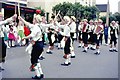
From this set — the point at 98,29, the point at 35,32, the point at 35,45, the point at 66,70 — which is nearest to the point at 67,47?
the point at 66,70

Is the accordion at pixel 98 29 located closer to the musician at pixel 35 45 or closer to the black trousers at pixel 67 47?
the black trousers at pixel 67 47

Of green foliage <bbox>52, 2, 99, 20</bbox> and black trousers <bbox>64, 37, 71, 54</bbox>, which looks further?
green foliage <bbox>52, 2, 99, 20</bbox>

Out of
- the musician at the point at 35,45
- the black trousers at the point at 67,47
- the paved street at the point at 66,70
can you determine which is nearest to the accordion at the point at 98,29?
the paved street at the point at 66,70

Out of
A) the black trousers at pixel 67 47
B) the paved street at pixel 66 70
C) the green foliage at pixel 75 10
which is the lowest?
the paved street at pixel 66 70

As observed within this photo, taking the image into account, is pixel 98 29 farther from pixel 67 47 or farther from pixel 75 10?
pixel 75 10

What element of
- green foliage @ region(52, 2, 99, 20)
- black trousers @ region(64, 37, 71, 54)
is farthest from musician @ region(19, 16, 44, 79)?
green foliage @ region(52, 2, 99, 20)

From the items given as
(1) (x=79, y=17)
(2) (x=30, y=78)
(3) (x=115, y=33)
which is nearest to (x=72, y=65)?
(2) (x=30, y=78)

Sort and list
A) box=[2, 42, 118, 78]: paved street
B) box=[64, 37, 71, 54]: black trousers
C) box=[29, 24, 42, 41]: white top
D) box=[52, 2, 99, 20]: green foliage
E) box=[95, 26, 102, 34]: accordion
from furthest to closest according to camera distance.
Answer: box=[52, 2, 99, 20]: green foliage, box=[95, 26, 102, 34]: accordion, box=[64, 37, 71, 54]: black trousers, box=[2, 42, 118, 78]: paved street, box=[29, 24, 42, 41]: white top

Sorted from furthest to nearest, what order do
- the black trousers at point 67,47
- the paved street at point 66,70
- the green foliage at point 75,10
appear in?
the green foliage at point 75,10
the black trousers at point 67,47
the paved street at point 66,70

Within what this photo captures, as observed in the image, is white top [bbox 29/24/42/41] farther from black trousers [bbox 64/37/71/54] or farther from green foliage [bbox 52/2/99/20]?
green foliage [bbox 52/2/99/20]

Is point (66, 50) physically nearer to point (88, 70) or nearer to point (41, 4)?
point (88, 70)

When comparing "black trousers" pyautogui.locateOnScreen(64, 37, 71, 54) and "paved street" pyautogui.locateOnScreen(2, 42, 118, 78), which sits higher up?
"black trousers" pyautogui.locateOnScreen(64, 37, 71, 54)

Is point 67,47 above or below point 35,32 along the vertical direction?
below

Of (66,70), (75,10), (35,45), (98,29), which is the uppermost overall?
(75,10)
